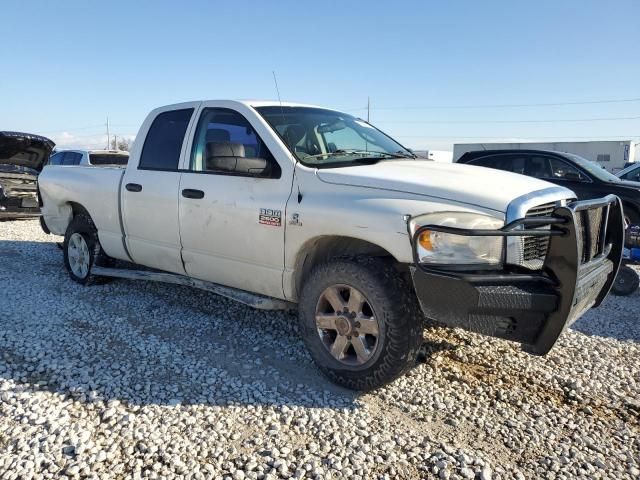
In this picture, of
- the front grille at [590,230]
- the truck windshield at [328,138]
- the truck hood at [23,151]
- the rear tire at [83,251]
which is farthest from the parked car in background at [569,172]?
the truck hood at [23,151]

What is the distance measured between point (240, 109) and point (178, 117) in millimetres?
889

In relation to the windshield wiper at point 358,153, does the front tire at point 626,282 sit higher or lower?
lower

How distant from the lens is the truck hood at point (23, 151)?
1055 cm

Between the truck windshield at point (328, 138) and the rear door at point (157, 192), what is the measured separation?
39.7 inches

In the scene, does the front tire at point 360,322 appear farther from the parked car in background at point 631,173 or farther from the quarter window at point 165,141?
the parked car in background at point 631,173

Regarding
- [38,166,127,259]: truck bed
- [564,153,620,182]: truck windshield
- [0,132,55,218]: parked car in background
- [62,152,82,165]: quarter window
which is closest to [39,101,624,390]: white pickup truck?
[38,166,127,259]: truck bed

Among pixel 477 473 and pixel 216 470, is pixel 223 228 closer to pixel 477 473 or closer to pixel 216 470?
pixel 216 470

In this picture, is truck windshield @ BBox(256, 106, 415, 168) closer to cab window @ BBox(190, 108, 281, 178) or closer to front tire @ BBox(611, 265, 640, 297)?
cab window @ BBox(190, 108, 281, 178)

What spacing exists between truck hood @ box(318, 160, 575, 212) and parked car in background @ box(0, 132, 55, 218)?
883 centimetres

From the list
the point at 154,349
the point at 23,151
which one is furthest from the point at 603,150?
the point at 154,349

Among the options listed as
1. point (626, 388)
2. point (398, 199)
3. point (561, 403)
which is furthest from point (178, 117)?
point (626, 388)

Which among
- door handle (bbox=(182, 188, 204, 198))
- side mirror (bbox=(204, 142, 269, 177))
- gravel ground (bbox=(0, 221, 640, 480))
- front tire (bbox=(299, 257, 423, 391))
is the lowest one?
gravel ground (bbox=(0, 221, 640, 480))

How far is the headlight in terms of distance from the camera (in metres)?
2.92

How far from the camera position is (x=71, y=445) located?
2711 millimetres
